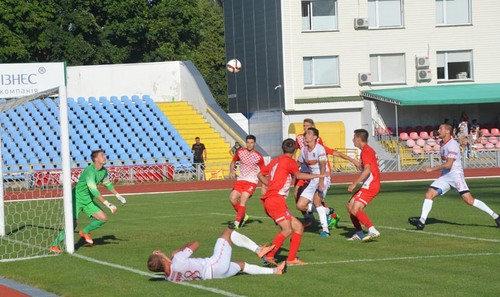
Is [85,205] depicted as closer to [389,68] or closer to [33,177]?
[33,177]

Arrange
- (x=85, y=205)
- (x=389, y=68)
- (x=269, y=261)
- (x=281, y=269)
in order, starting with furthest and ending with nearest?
(x=389, y=68) < (x=85, y=205) < (x=269, y=261) < (x=281, y=269)

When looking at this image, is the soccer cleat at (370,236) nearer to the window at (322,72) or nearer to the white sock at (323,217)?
the white sock at (323,217)

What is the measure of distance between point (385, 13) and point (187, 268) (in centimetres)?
4558

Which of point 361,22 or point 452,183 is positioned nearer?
point 452,183

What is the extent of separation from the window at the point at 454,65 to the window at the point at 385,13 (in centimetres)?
289

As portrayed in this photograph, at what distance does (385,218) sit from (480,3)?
120 feet

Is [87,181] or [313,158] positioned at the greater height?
[313,158]

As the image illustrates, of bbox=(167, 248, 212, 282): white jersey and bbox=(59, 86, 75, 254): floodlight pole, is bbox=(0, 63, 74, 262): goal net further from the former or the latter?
bbox=(167, 248, 212, 282): white jersey

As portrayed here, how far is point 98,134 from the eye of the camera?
52.9m

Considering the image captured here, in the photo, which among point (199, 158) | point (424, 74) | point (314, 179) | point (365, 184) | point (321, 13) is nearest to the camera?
point (365, 184)

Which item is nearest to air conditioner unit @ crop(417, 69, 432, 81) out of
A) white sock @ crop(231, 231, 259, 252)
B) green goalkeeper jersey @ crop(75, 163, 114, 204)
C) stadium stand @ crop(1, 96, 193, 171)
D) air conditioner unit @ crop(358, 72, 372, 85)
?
air conditioner unit @ crop(358, 72, 372, 85)

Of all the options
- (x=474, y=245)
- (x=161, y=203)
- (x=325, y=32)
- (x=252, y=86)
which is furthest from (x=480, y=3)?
(x=474, y=245)

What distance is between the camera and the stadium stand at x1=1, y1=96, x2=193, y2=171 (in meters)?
49.7

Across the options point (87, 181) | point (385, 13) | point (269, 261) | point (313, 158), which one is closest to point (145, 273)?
point (269, 261)
